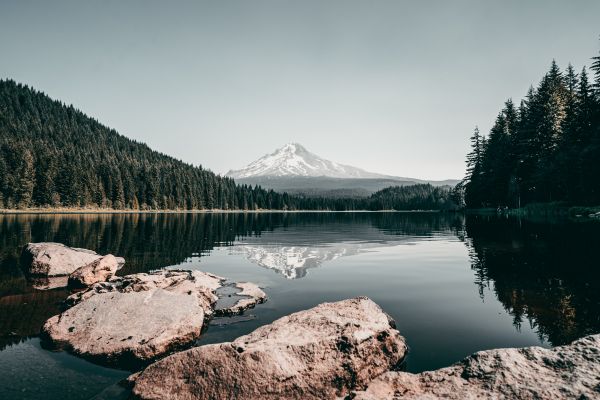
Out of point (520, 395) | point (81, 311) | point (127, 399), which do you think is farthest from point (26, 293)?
point (520, 395)

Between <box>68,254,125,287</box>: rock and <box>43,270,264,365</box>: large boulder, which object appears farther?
<box>68,254,125,287</box>: rock

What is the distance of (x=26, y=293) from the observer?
48.6ft

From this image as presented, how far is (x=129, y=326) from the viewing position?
9.54 m

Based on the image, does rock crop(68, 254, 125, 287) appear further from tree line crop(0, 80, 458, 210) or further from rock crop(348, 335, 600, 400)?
tree line crop(0, 80, 458, 210)

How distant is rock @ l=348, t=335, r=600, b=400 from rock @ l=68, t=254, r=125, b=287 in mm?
14838

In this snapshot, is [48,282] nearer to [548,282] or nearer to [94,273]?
[94,273]

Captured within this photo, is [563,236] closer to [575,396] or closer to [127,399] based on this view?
[575,396]

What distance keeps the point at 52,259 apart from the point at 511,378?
22.0 m

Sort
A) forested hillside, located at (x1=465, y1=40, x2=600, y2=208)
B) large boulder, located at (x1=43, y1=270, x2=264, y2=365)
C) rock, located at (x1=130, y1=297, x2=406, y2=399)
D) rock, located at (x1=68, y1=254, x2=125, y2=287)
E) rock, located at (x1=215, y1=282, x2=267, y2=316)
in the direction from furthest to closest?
forested hillside, located at (x1=465, y1=40, x2=600, y2=208) < rock, located at (x1=68, y1=254, x2=125, y2=287) < rock, located at (x1=215, y1=282, x2=267, y2=316) < large boulder, located at (x1=43, y1=270, x2=264, y2=365) < rock, located at (x1=130, y1=297, x2=406, y2=399)

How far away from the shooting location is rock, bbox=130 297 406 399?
6238mm

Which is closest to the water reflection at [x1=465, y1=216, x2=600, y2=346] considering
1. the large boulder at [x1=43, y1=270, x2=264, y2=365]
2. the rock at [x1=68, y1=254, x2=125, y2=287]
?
the large boulder at [x1=43, y1=270, x2=264, y2=365]

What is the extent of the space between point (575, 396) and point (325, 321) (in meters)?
4.61

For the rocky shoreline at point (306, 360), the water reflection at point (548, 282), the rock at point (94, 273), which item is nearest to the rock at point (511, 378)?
the rocky shoreline at point (306, 360)

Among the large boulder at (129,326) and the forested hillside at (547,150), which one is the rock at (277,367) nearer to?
the large boulder at (129,326)
